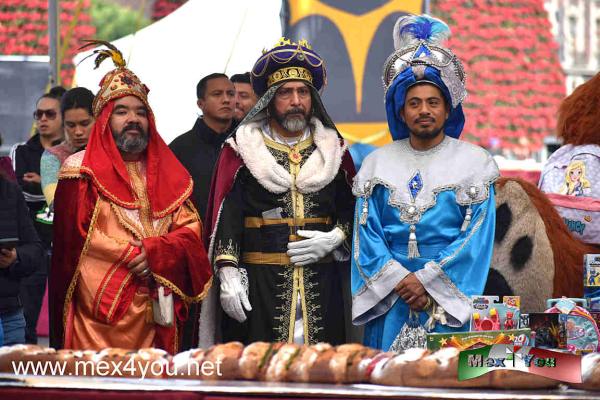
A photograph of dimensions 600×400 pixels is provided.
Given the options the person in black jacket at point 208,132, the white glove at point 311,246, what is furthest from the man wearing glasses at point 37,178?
the white glove at point 311,246

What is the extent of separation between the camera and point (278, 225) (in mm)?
5645

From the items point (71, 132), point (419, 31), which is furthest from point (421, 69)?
point (71, 132)

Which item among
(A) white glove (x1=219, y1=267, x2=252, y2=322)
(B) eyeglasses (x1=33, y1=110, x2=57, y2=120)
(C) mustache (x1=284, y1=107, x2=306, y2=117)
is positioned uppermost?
(B) eyeglasses (x1=33, y1=110, x2=57, y2=120)

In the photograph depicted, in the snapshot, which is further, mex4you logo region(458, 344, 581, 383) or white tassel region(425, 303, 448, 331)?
white tassel region(425, 303, 448, 331)

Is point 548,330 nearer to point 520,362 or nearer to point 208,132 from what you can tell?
point 520,362

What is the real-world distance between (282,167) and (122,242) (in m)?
0.87

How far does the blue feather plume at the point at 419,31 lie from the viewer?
5680 mm

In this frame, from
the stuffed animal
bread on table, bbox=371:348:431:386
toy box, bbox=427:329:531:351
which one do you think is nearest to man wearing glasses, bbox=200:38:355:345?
the stuffed animal

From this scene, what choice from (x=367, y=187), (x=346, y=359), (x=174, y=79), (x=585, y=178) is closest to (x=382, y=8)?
(x=174, y=79)

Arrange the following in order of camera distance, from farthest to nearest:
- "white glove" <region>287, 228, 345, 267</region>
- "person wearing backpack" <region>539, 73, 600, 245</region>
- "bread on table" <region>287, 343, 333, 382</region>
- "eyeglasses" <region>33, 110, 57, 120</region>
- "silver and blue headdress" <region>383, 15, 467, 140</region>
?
"eyeglasses" <region>33, 110, 57, 120</region> < "person wearing backpack" <region>539, 73, 600, 245</region> < "white glove" <region>287, 228, 345, 267</region> < "silver and blue headdress" <region>383, 15, 467, 140</region> < "bread on table" <region>287, 343, 333, 382</region>

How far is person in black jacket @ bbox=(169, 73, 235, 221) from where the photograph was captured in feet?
22.8

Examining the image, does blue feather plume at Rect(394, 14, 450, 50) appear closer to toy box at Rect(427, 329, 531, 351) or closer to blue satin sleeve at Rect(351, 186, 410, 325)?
blue satin sleeve at Rect(351, 186, 410, 325)

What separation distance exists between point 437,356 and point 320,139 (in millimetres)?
2341

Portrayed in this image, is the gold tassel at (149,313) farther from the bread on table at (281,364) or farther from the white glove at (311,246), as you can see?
the bread on table at (281,364)
